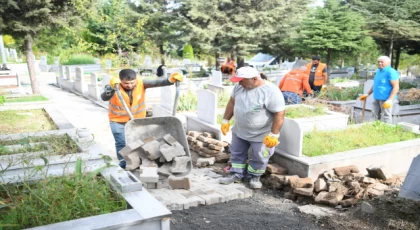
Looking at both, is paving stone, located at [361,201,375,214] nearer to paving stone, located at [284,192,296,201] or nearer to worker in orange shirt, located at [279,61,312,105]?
paving stone, located at [284,192,296,201]

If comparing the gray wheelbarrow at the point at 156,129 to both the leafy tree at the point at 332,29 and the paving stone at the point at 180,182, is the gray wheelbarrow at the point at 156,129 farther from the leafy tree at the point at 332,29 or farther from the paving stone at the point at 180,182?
the leafy tree at the point at 332,29

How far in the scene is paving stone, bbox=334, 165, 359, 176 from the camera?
4.69 meters

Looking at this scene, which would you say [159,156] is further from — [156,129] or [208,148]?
[208,148]

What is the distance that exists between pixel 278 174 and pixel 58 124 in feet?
12.5

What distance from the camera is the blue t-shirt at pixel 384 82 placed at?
6.79 metres

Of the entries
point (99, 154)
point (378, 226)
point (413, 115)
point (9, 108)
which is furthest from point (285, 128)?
point (9, 108)

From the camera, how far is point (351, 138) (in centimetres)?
572

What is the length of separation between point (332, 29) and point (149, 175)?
1240 cm

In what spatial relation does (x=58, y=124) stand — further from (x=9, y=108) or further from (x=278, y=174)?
(x=278, y=174)

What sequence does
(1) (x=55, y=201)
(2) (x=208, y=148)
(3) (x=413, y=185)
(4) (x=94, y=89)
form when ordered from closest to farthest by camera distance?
(1) (x=55, y=201) → (3) (x=413, y=185) → (2) (x=208, y=148) → (4) (x=94, y=89)

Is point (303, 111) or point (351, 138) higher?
point (303, 111)

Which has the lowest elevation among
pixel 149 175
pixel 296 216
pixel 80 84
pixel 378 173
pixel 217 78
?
pixel 296 216

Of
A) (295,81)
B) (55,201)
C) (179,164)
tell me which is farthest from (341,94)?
(55,201)

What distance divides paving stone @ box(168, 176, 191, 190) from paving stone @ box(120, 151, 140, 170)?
509 millimetres
